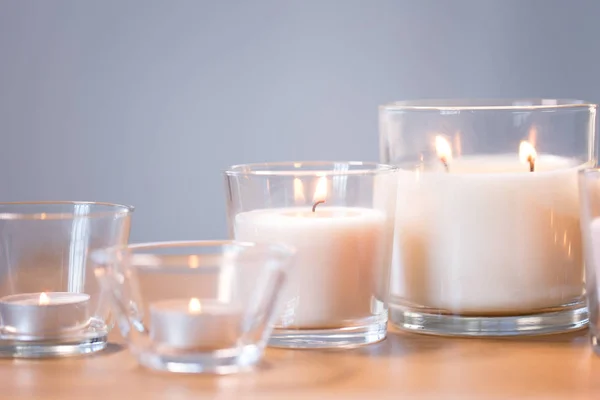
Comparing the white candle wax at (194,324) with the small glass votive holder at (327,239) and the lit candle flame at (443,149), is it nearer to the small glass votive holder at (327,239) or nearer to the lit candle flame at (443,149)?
the small glass votive holder at (327,239)

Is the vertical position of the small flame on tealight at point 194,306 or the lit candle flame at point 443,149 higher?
the lit candle flame at point 443,149

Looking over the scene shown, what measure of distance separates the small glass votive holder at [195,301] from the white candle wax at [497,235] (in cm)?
15

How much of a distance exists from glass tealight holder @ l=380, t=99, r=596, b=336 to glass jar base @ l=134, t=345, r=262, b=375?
0.16 metres

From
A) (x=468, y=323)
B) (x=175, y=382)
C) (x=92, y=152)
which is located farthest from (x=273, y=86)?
(x=175, y=382)

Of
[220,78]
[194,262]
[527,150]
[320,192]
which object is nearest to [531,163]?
[527,150]

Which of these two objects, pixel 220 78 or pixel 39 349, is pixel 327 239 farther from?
pixel 220 78

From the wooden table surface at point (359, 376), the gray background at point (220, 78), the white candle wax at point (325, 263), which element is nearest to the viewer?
the wooden table surface at point (359, 376)

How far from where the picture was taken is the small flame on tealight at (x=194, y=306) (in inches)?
20.5

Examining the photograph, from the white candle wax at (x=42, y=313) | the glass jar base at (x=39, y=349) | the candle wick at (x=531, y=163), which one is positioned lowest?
the glass jar base at (x=39, y=349)

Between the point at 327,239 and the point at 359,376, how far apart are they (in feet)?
0.32

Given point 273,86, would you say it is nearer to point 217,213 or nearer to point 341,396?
point 217,213

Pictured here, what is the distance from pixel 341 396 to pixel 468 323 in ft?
0.60

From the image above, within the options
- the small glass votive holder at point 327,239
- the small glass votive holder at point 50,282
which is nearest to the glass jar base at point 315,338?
the small glass votive holder at point 327,239

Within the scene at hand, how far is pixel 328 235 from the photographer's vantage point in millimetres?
585
